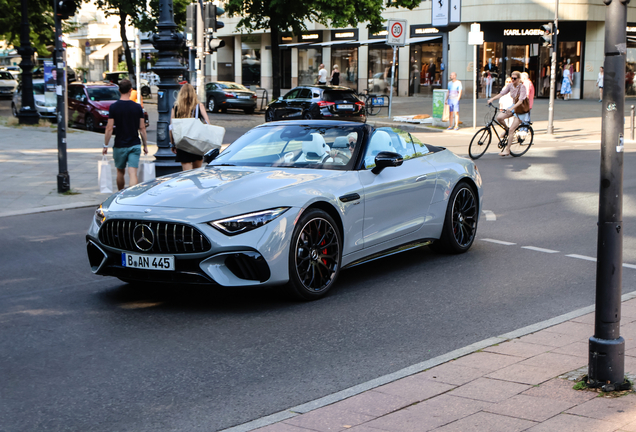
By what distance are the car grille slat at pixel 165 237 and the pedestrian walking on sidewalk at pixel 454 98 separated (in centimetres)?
2015

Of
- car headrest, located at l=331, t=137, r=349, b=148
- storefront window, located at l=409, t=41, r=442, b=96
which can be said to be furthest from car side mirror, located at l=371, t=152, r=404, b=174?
storefront window, located at l=409, t=41, r=442, b=96

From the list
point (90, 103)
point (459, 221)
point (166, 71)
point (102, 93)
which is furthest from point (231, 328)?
point (102, 93)

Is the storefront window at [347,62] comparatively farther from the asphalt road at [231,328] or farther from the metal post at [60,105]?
the asphalt road at [231,328]

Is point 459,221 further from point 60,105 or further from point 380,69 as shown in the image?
point 380,69

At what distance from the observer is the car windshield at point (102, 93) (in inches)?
1037

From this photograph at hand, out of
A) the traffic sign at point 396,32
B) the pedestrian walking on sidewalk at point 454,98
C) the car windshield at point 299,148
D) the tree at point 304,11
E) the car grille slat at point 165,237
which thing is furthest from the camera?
the tree at point 304,11

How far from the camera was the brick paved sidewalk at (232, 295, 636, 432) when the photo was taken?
376cm

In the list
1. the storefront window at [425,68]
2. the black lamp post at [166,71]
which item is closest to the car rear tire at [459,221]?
the black lamp post at [166,71]

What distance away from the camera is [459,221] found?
26.8 ft

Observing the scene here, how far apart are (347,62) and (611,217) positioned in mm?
48930

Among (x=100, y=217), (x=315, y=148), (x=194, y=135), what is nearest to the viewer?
(x=100, y=217)

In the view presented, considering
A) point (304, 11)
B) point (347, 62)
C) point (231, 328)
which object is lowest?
point (231, 328)

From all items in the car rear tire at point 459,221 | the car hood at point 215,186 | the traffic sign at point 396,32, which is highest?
the traffic sign at point 396,32

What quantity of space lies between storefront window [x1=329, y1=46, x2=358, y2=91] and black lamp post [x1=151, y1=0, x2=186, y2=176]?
38142mm
